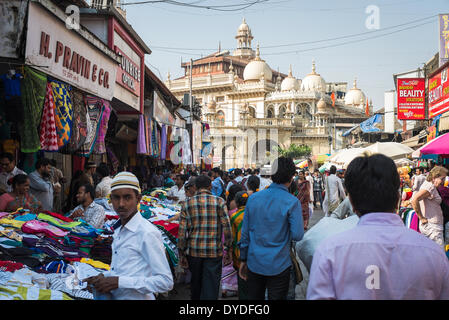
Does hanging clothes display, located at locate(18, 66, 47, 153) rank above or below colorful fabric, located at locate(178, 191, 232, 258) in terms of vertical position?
above

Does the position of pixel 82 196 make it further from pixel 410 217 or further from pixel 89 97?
pixel 410 217

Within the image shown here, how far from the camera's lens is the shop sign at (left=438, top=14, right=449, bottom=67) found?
621 inches

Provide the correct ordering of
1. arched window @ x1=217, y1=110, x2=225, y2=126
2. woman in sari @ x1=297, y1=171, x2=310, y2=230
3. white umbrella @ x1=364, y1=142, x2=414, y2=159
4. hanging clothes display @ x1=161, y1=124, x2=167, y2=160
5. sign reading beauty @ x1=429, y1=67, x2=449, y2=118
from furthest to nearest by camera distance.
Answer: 1. arched window @ x1=217, y1=110, x2=225, y2=126
2. sign reading beauty @ x1=429, y1=67, x2=449, y2=118
3. hanging clothes display @ x1=161, y1=124, x2=167, y2=160
4. white umbrella @ x1=364, y1=142, x2=414, y2=159
5. woman in sari @ x1=297, y1=171, x2=310, y2=230

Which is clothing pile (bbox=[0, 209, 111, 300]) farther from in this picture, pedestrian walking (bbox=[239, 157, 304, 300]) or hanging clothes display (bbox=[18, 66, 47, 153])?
pedestrian walking (bbox=[239, 157, 304, 300])

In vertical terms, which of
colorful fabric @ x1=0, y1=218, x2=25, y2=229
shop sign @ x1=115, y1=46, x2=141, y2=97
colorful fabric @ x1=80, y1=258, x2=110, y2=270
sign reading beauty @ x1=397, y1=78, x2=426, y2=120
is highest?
sign reading beauty @ x1=397, y1=78, x2=426, y2=120

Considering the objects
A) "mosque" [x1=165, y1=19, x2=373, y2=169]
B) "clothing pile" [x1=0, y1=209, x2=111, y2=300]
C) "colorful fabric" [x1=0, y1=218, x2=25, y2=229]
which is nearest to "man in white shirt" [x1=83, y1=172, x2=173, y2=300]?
"clothing pile" [x1=0, y1=209, x2=111, y2=300]

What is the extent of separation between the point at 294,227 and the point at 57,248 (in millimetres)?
Result: 2741

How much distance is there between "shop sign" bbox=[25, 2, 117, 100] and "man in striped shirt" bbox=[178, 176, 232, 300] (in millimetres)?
2662

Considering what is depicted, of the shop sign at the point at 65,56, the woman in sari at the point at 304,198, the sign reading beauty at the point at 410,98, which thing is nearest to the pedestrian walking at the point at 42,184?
the shop sign at the point at 65,56

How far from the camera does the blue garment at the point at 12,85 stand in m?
5.06

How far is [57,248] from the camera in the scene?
15.7 feet

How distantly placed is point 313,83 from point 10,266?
220 feet

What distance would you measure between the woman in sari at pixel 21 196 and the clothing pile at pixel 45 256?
8.4 inches

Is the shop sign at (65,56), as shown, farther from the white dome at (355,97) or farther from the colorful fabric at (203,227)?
the white dome at (355,97)
